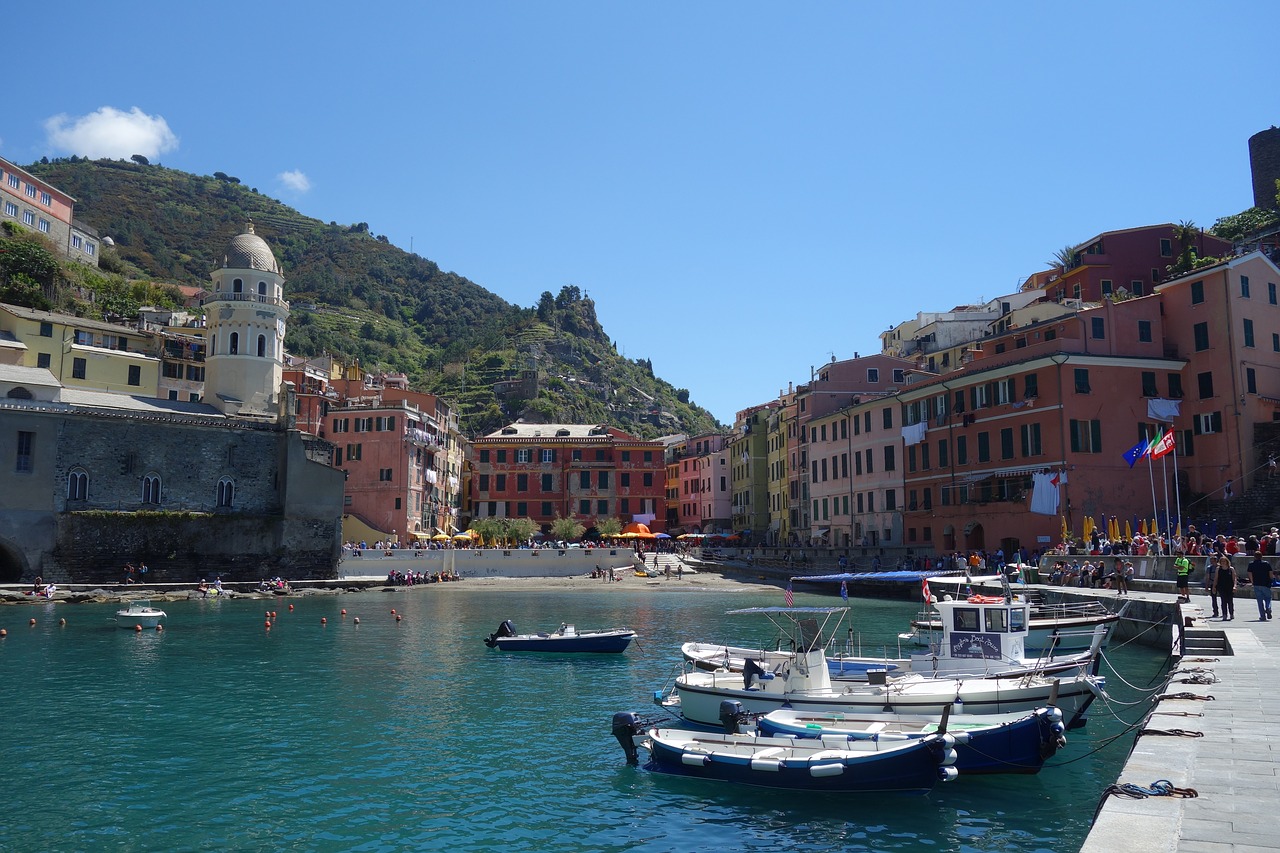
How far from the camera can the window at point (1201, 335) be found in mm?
49094

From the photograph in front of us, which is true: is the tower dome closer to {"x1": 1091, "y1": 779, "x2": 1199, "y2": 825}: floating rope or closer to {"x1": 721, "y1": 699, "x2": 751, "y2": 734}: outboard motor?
{"x1": 721, "y1": 699, "x2": 751, "y2": 734}: outboard motor

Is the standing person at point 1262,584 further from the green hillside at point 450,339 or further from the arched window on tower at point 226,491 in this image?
the green hillside at point 450,339

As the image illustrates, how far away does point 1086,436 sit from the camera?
4831 centimetres

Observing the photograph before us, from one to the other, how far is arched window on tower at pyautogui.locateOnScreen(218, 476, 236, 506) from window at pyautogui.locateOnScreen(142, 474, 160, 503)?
376 centimetres

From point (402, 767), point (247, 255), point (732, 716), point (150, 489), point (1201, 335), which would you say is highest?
point (247, 255)

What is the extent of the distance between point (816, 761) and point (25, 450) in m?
56.0

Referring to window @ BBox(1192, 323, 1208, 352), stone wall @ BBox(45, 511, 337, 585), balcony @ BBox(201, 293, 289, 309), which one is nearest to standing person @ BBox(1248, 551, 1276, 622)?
window @ BBox(1192, 323, 1208, 352)

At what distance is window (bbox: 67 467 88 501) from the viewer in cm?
5622

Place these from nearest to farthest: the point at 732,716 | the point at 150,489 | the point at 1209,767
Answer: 1. the point at 1209,767
2. the point at 732,716
3. the point at 150,489

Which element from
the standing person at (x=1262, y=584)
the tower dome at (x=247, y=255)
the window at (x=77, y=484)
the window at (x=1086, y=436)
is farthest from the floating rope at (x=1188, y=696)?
the tower dome at (x=247, y=255)

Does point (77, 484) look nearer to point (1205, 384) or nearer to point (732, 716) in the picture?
point (732, 716)

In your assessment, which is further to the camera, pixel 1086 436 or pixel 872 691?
pixel 1086 436

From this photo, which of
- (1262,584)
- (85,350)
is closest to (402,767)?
(1262,584)

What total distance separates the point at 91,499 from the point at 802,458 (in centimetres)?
5083
